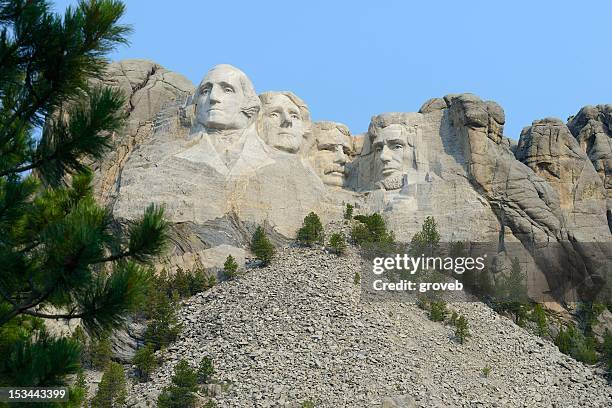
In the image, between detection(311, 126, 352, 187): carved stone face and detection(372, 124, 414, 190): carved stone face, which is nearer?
detection(372, 124, 414, 190): carved stone face

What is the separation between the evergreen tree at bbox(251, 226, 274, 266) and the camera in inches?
1383

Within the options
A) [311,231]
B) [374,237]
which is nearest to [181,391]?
[311,231]

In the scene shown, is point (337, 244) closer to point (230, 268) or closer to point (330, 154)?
point (230, 268)

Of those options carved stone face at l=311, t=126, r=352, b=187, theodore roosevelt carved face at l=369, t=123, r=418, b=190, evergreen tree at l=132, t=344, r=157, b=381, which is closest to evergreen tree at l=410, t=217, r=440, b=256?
theodore roosevelt carved face at l=369, t=123, r=418, b=190

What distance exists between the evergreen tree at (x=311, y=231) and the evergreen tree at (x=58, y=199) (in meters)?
18.2

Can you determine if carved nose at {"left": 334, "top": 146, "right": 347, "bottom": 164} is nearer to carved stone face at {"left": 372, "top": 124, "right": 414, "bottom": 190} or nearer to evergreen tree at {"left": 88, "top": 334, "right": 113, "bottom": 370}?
carved stone face at {"left": 372, "top": 124, "right": 414, "bottom": 190}

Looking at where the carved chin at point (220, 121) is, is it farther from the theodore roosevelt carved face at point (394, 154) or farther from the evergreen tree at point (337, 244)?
the theodore roosevelt carved face at point (394, 154)

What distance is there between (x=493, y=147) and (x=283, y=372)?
1173cm

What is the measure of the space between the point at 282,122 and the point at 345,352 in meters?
9.73

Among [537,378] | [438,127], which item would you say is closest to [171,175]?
[438,127]

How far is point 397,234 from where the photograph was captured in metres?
37.4

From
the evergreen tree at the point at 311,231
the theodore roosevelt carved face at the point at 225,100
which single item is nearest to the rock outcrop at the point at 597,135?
the evergreen tree at the point at 311,231

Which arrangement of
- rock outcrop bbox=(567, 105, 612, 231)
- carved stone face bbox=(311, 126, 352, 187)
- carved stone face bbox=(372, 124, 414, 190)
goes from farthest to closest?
rock outcrop bbox=(567, 105, 612, 231) → carved stone face bbox=(311, 126, 352, 187) → carved stone face bbox=(372, 124, 414, 190)

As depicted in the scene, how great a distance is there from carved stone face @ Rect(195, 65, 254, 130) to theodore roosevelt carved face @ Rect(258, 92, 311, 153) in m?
0.99
